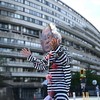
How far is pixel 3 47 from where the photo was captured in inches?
3270

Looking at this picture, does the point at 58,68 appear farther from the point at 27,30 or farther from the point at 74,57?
the point at 74,57

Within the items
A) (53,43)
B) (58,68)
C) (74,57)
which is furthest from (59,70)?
(74,57)

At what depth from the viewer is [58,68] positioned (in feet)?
19.1

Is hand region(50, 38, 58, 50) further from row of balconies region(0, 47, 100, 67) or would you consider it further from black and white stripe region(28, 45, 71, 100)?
row of balconies region(0, 47, 100, 67)

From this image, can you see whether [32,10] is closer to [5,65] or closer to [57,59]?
[5,65]

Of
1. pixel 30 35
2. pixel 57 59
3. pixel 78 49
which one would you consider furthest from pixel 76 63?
pixel 57 59

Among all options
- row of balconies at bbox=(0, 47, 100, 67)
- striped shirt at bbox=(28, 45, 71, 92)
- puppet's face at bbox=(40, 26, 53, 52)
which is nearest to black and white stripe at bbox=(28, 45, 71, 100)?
striped shirt at bbox=(28, 45, 71, 92)

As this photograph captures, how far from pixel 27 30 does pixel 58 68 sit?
88.9 metres

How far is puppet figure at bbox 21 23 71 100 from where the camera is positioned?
18.7ft

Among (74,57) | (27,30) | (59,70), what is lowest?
(59,70)

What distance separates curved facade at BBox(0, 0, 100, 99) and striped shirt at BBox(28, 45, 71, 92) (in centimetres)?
7166

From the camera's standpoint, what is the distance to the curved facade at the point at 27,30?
276 feet

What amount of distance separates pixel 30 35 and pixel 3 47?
43.8 feet

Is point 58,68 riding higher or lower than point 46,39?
lower
